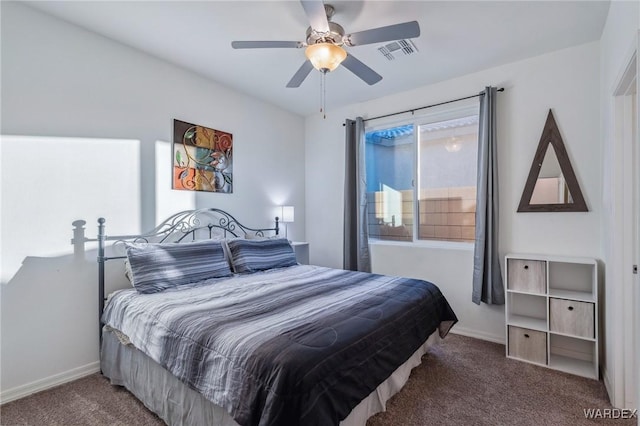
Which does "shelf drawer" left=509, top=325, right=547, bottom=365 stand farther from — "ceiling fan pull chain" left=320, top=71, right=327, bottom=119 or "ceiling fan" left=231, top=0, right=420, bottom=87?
"ceiling fan pull chain" left=320, top=71, right=327, bottom=119

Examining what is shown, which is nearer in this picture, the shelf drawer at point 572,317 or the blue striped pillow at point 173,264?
the blue striped pillow at point 173,264

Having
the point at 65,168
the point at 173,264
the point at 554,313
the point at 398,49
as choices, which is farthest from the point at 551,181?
the point at 65,168

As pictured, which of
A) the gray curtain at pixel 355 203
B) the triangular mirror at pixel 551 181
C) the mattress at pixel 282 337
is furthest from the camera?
the gray curtain at pixel 355 203

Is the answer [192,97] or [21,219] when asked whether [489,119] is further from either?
[21,219]

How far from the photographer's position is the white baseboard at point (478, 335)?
122 inches

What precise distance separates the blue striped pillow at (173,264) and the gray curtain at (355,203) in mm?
1681

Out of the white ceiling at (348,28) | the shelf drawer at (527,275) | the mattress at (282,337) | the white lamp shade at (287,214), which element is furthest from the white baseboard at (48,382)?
the shelf drawer at (527,275)

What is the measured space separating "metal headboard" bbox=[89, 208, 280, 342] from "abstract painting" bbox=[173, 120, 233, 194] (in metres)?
0.28

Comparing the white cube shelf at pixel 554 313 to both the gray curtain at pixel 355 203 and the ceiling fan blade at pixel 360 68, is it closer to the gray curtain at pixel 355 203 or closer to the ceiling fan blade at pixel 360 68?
the gray curtain at pixel 355 203

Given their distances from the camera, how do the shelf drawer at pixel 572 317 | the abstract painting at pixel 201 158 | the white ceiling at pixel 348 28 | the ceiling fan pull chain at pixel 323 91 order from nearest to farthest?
1. the white ceiling at pixel 348 28
2. the shelf drawer at pixel 572 317
3. the abstract painting at pixel 201 158
4. the ceiling fan pull chain at pixel 323 91

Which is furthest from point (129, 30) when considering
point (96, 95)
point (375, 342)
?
point (375, 342)

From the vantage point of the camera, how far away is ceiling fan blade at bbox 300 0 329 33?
1761 mm

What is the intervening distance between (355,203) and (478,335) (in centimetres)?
200

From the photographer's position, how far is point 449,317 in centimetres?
257
